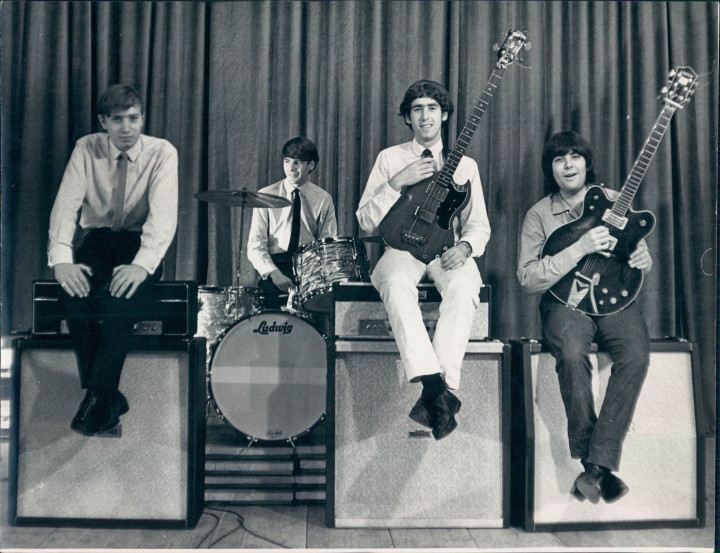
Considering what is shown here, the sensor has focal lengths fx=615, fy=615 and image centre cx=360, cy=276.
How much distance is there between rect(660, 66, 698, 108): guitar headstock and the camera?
2.43 m

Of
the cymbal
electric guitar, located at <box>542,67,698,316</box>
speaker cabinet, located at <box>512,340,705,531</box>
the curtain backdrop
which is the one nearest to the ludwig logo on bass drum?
the curtain backdrop

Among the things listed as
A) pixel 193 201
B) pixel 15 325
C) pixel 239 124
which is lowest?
pixel 15 325

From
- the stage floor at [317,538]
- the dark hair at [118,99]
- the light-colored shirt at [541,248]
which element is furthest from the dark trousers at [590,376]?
the dark hair at [118,99]

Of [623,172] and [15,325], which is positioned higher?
[623,172]

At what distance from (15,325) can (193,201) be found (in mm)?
840

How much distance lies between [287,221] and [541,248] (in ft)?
3.48

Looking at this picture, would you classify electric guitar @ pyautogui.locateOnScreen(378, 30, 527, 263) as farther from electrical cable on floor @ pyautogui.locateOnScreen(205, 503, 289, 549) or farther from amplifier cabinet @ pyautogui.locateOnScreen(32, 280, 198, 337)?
electrical cable on floor @ pyautogui.locateOnScreen(205, 503, 289, 549)

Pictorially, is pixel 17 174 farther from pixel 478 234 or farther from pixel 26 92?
pixel 478 234

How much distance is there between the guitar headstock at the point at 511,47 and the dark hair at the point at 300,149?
0.83 metres

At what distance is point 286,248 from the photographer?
8.76ft

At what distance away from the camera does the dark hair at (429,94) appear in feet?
8.09

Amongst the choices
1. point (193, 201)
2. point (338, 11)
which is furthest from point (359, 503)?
point (338, 11)

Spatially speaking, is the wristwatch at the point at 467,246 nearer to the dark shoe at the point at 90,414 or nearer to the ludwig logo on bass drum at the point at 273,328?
the ludwig logo on bass drum at the point at 273,328

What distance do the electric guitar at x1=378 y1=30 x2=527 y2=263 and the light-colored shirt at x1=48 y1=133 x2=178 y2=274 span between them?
2.89ft
